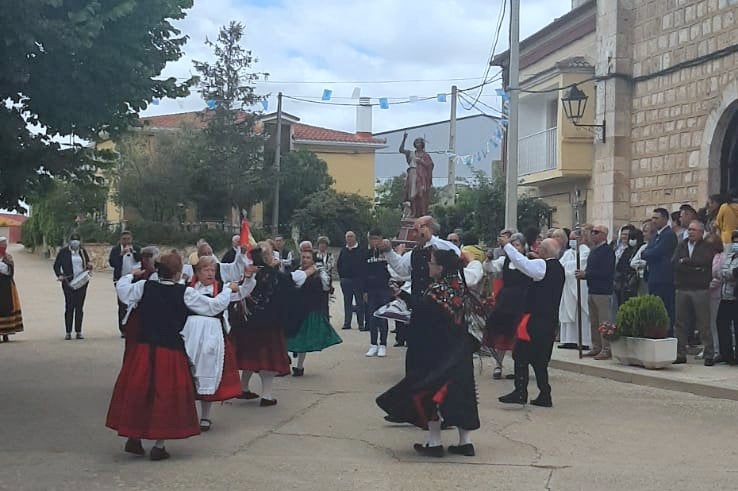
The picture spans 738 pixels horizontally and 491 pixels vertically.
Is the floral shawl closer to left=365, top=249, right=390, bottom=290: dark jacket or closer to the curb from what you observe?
the curb

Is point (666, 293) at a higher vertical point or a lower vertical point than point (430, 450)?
higher

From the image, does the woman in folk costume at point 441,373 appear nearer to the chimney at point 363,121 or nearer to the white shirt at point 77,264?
the white shirt at point 77,264

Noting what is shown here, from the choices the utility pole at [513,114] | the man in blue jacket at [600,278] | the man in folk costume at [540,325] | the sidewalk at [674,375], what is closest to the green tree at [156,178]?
the utility pole at [513,114]

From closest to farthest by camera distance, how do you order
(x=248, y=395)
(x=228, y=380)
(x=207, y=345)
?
(x=207, y=345)
(x=228, y=380)
(x=248, y=395)

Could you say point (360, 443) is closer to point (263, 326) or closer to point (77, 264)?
point (263, 326)

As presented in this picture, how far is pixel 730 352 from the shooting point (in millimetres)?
12047

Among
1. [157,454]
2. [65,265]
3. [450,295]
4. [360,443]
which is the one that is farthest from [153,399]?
[65,265]

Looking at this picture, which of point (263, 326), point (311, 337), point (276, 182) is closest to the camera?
point (263, 326)

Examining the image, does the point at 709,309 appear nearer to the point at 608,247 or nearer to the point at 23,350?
the point at 608,247

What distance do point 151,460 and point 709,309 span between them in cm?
774

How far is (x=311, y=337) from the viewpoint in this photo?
11.7 meters

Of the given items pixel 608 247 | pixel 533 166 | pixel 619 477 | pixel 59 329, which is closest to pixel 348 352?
pixel 608 247

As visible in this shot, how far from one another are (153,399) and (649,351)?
694 cm

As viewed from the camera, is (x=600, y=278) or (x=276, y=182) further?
(x=276, y=182)
